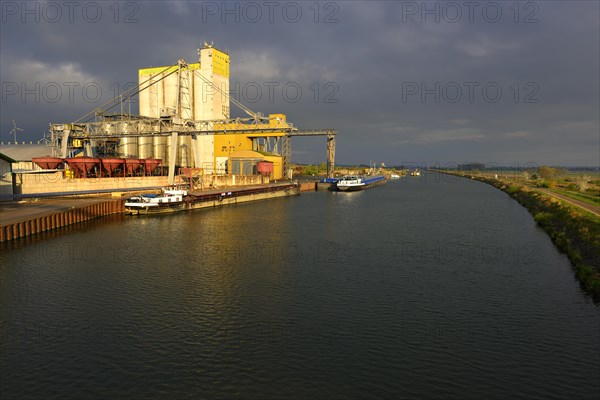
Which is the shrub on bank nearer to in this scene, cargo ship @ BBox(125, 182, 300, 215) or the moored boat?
the moored boat

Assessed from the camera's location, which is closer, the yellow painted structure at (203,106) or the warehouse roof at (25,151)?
the warehouse roof at (25,151)

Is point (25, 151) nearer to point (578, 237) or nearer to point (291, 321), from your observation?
point (291, 321)

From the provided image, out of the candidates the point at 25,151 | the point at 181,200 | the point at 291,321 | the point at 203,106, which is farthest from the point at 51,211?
the point at 25,151

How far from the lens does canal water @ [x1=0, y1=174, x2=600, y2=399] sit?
1459 cm

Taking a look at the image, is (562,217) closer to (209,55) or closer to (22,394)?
(22,394)

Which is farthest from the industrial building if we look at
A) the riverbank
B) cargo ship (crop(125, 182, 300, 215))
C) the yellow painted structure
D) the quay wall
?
the riverbank

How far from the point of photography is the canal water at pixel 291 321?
14.6 m

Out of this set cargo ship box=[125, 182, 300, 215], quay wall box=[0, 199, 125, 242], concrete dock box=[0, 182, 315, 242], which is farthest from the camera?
cargo ship box=[125, 182, 300, 215]

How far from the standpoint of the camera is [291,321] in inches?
784

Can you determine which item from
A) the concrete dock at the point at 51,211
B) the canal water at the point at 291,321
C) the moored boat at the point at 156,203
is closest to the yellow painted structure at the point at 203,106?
the concrete dock at the point at 51,211

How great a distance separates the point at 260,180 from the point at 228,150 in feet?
46.6

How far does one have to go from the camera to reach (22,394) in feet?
45.0

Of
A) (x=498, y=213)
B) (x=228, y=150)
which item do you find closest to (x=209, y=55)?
(x=228, y=150)

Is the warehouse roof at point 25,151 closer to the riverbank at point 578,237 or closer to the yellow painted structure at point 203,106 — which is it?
the yellow painted structure at point 203,106
